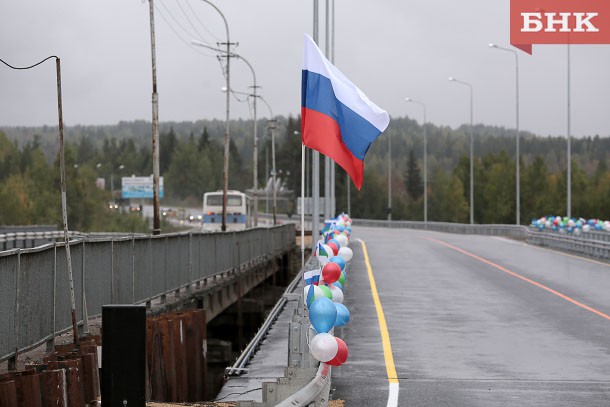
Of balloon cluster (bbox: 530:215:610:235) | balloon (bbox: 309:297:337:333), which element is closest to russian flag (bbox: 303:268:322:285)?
balloon (bbox: 309:297:337:333)

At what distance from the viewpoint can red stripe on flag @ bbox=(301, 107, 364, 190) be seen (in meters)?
13.9

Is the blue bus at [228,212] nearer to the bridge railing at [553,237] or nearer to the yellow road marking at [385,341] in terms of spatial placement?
the bridge railing at [553,237]

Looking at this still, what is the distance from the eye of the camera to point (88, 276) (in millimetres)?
19625

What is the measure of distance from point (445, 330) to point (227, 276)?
17.7 metres

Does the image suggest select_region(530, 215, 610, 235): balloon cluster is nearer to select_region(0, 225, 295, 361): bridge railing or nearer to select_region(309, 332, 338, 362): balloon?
select_region(0, 225, 295, 361): bridge railing

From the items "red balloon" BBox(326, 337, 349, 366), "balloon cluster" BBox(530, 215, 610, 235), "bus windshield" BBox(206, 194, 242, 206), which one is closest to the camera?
"red balloon" BBox(326, 337, 349, 366)

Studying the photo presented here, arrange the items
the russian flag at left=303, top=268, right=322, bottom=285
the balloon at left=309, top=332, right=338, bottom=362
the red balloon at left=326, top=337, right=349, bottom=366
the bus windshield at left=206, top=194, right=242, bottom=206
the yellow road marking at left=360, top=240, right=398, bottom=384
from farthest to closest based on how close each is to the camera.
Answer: the bus windshield at left=206, top=194, right=242, bottom=206
the russian flag at left=303, top=268, right=322, bottom=285
the yellow road marking at left=360, top=240, right=398, bottom=384
the red balloon at left=326, top=337, right=349, bottom=366
the balloon at left=309, top=332, right=338, bottom=362

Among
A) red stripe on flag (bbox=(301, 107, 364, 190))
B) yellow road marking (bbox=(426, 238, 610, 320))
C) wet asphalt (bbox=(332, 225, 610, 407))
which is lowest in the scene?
yellow road marking (bbox=(426, 238, 610, 320))

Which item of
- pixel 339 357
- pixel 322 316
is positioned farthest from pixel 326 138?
pixel 339 357

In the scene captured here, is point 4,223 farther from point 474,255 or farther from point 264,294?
point 474,255

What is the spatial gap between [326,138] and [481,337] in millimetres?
7444

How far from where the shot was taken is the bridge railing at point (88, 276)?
14.8 m

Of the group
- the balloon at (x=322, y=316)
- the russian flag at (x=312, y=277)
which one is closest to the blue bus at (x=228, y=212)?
the russian flag at (x=312, y=277)

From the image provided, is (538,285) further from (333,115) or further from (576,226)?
(576,226)
